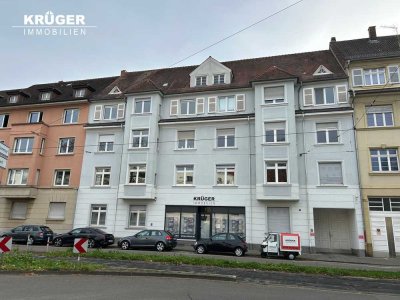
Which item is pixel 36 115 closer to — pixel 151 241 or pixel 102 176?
pixel 102 176

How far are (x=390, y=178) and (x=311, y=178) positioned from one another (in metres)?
5.15

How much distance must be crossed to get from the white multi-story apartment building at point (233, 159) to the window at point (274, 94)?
8 centimetres

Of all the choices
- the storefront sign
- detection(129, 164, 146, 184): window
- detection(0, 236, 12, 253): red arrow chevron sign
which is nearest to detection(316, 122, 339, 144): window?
the storefront sign

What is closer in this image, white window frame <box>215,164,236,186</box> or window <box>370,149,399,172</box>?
window <box>370,149,399,172</box>

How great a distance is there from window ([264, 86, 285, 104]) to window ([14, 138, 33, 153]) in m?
21.6

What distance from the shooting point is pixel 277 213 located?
23188 millimetres

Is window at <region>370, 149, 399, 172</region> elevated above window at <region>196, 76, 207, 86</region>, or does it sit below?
below

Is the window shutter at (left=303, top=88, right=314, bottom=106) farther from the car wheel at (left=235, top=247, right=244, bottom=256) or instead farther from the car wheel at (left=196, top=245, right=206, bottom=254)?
the car wheel at (left=196, top=245, right=206, bottom=254)

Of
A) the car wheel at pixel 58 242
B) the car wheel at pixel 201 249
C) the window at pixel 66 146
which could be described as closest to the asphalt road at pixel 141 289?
the car wheel at pixel 201 249

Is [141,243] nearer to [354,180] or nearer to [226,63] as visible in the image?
[354,180]

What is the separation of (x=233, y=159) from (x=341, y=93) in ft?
31.6

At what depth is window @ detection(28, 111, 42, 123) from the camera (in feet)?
102

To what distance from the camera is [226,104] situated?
26.8 m

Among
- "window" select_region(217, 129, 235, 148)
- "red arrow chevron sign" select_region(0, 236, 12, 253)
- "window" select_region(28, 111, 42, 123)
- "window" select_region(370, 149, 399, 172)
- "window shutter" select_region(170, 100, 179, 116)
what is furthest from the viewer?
"window" select_region(28, 111, 42, 123)
